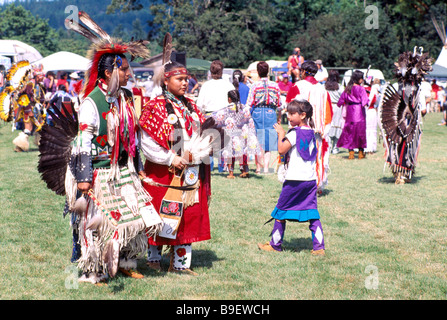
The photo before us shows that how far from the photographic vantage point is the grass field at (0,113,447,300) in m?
4.16

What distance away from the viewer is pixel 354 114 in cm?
1151

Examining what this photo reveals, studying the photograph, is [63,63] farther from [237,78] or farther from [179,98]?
A: [179,98]

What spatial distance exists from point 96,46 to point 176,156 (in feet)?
3.20

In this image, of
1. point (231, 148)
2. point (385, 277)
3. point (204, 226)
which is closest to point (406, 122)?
point (231, 148)

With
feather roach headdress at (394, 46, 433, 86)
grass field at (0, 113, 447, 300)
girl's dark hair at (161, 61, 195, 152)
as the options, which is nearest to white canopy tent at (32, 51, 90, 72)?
grass field at (0, 113, 447, 300)

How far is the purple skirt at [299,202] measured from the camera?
5043mm

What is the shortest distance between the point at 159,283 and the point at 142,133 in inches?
44.2

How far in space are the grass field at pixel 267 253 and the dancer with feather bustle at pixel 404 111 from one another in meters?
0.59

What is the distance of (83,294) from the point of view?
157 inches

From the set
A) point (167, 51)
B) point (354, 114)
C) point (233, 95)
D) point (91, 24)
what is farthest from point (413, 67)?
point (91, 24)

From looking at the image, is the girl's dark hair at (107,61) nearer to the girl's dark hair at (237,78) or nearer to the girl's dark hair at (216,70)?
the girl's dark hair at (216,70)

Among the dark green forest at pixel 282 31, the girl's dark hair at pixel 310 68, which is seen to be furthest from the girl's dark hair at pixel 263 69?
the dark green forest at pixel 282 31
